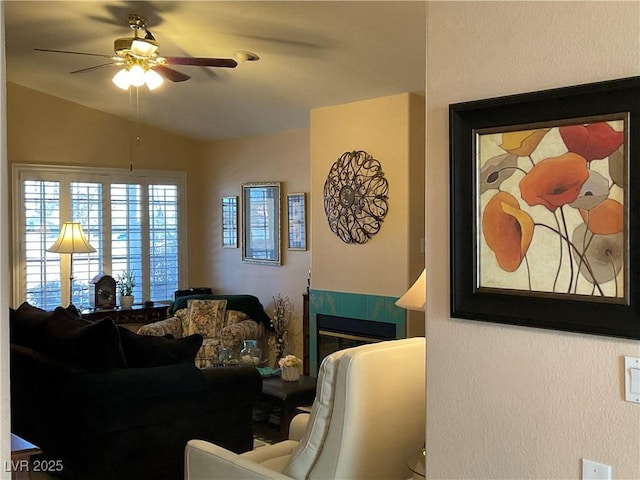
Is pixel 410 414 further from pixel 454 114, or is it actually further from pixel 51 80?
pixel 51 80

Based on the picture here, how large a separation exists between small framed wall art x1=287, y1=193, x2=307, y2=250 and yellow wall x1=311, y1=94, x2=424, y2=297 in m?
0.55

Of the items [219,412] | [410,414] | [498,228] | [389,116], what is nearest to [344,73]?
[389,116]

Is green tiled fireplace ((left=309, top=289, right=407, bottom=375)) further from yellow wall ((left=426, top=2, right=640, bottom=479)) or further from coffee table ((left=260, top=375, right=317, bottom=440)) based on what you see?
yellow wall ((left=426, top=2, right=640, bottom=479))

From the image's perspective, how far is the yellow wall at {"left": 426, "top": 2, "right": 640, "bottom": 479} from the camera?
5.24 ft

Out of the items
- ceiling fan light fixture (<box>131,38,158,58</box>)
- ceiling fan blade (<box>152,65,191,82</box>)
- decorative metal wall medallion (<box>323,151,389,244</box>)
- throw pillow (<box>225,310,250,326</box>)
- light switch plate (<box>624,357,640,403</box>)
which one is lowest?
throw pillow (<box>225,310,250,326</box>)

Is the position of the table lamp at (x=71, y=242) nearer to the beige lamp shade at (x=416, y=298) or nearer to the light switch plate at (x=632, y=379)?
the beige lamp shade at (x=416, y=298)

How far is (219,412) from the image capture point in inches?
161

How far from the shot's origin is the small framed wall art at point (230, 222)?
777cm

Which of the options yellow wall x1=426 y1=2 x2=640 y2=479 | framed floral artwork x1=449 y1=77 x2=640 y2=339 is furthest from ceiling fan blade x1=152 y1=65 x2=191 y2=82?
framed floral artwork x1=449 y1=77 x2=640 y2=339

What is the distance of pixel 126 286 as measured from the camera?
24.4 feet

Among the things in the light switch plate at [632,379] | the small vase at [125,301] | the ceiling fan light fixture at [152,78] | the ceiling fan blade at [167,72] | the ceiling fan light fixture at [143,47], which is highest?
the ceiling fan light fixture at [143,47]

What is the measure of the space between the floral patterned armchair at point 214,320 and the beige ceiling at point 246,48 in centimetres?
193

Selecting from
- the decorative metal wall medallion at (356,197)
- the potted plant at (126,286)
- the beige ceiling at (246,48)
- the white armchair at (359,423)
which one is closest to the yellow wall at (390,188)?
the decorative metal wall medallion at (356,197)

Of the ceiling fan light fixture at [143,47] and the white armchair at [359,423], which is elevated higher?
the ceiling fan light fixture at [143,47]
